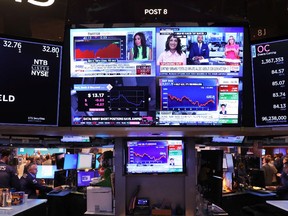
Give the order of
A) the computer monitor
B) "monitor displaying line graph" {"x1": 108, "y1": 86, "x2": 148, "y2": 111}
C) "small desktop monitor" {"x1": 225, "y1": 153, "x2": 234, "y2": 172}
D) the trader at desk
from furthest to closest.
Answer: the computer monitor < "small desktop monitor" {"x1": 225, "y1": 153, "x2": 234, "y2": 172} < the trader at desk < "monitor displaying line graph" {"x1": 108, "y1": 86, "x2": 148, "y2": 111}

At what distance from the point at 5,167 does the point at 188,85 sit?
4.78m

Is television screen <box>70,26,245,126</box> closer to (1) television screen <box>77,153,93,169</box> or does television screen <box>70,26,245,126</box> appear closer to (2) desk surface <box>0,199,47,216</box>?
(2) desk surface <box>0,199,47,216</box>

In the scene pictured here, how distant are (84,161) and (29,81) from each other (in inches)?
234

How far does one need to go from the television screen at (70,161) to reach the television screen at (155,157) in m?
4.92

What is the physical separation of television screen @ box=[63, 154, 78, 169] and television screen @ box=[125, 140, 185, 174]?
4.92 m

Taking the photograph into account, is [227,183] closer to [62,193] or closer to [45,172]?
[62,193]

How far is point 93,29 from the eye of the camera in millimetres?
3504

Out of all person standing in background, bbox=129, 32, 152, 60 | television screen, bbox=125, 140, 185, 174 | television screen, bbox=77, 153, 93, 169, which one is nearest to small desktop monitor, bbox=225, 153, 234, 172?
television screen, bbox=77, 153, 93, 169

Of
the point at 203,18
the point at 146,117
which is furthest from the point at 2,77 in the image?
the point at 203,18

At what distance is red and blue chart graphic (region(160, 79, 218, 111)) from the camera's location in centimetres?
345

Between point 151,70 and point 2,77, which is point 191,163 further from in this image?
point 2,77

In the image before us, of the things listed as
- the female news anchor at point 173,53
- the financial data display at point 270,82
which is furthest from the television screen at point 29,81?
the financial data display at point 270,82

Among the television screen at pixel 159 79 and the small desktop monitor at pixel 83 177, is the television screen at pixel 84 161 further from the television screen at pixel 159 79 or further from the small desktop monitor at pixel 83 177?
the television screen at pixel 159 79

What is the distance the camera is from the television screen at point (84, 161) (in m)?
9.09
